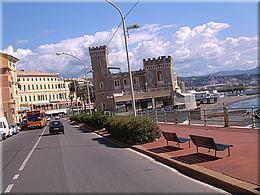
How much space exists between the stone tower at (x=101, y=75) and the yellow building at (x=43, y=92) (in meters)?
24.5

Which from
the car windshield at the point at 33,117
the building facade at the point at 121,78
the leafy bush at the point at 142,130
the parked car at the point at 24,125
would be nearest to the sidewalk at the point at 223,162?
the leafy bush at the point at 142,130

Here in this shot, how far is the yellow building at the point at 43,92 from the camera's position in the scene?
5202 inches

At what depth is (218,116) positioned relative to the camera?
2875cm

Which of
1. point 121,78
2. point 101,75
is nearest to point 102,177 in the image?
point 101,75

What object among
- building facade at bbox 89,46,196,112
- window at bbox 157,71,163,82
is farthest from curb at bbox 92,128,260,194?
window at bbox 157,71,163,82

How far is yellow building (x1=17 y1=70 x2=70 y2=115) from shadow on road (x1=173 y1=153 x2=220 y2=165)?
116 meters

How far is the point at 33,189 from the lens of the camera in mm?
10539

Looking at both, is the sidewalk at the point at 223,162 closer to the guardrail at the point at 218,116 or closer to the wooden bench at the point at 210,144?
the wooden bench at the point at 210,144

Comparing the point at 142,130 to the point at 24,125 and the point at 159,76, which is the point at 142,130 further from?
the point at 159,76

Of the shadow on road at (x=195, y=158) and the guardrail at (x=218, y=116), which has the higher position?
the guardrail at (x=218, y=116)

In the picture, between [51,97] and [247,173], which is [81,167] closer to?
[247,173]

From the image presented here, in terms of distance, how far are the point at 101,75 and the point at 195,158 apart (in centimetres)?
10203

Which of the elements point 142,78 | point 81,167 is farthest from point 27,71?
point 81,167

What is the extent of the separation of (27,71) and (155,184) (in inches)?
5488
